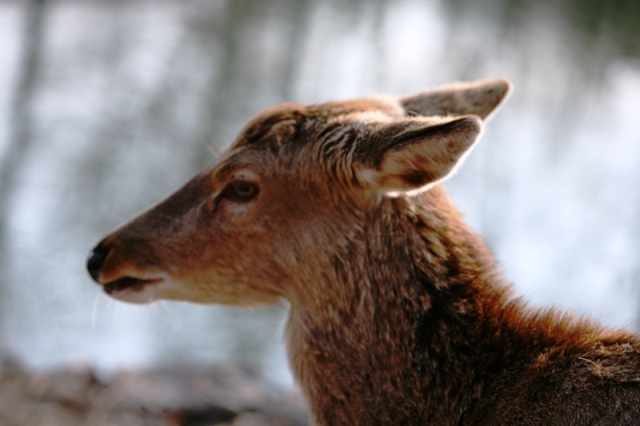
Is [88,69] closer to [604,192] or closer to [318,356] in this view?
[604,192]

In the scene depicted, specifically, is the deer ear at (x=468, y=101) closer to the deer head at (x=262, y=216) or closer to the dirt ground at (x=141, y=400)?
the deer head at (x=262, y=216)

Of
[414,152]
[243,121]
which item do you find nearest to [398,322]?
[414,152]

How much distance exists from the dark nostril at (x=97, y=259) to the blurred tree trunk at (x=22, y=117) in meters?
5.44

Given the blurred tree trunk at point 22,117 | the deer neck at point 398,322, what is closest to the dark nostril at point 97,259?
the deer neck at point 398,322

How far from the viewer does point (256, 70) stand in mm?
12977

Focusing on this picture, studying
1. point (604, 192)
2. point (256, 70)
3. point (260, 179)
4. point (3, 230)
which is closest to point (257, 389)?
point (3, 230)

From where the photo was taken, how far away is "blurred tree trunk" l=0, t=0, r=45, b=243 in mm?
9023

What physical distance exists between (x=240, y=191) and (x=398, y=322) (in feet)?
2.68

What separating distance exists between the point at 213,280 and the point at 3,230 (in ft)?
20.0

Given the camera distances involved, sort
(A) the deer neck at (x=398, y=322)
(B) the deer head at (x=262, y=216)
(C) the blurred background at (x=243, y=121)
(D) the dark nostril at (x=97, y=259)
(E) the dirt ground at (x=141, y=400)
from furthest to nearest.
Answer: (C) the blurred background at (x=243, y=121), (E) the dirt ground at (x=141, y=400), (D) the dark nostril at (x=97, y=259), (B) the deer head at (x=262, y=216), (A) the deer neck at (x=398, y=322)

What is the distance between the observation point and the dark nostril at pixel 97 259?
3.19 metres

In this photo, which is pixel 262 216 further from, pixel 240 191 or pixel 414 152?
pixel 414 152

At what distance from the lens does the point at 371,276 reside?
2857mm

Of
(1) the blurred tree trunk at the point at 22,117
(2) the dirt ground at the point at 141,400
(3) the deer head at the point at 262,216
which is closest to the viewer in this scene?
(3) the deer head at the point at 262,216
